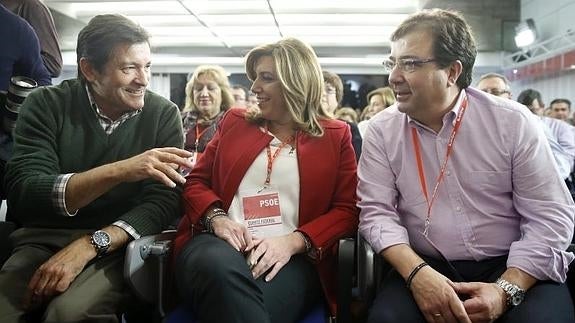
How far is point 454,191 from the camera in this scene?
1478 mm

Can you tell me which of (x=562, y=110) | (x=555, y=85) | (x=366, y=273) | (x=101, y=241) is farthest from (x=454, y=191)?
(x=555, y=85)

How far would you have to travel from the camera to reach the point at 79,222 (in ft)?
5.29

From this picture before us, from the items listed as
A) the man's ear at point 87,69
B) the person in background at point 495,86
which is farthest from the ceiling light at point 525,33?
the man's ear at point 87,69

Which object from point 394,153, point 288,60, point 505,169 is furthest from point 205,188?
point 505,169

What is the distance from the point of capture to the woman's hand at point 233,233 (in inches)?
58.2

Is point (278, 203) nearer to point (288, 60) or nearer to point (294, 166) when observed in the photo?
point (294, 166)

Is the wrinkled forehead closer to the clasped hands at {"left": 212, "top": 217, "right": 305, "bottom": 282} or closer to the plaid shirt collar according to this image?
the clasped hands at {"left": 212, "top": 217, "right": 305, "bottom": 282}

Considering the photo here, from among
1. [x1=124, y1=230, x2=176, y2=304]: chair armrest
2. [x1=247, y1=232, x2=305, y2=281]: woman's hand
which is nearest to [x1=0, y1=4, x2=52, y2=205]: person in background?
[x1=124, y1=230, x2=176, y2=304]: chair armrest

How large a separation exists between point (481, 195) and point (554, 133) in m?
2.93

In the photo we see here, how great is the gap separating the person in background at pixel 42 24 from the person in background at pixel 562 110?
19.0ft

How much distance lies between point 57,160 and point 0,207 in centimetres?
66

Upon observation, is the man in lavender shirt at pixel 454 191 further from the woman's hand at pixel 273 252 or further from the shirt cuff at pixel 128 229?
the shirt cuff at pixel 128 229

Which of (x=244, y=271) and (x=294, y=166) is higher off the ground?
(x=294, y=166)

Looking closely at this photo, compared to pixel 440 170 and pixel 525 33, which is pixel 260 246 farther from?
pixel 525 33
